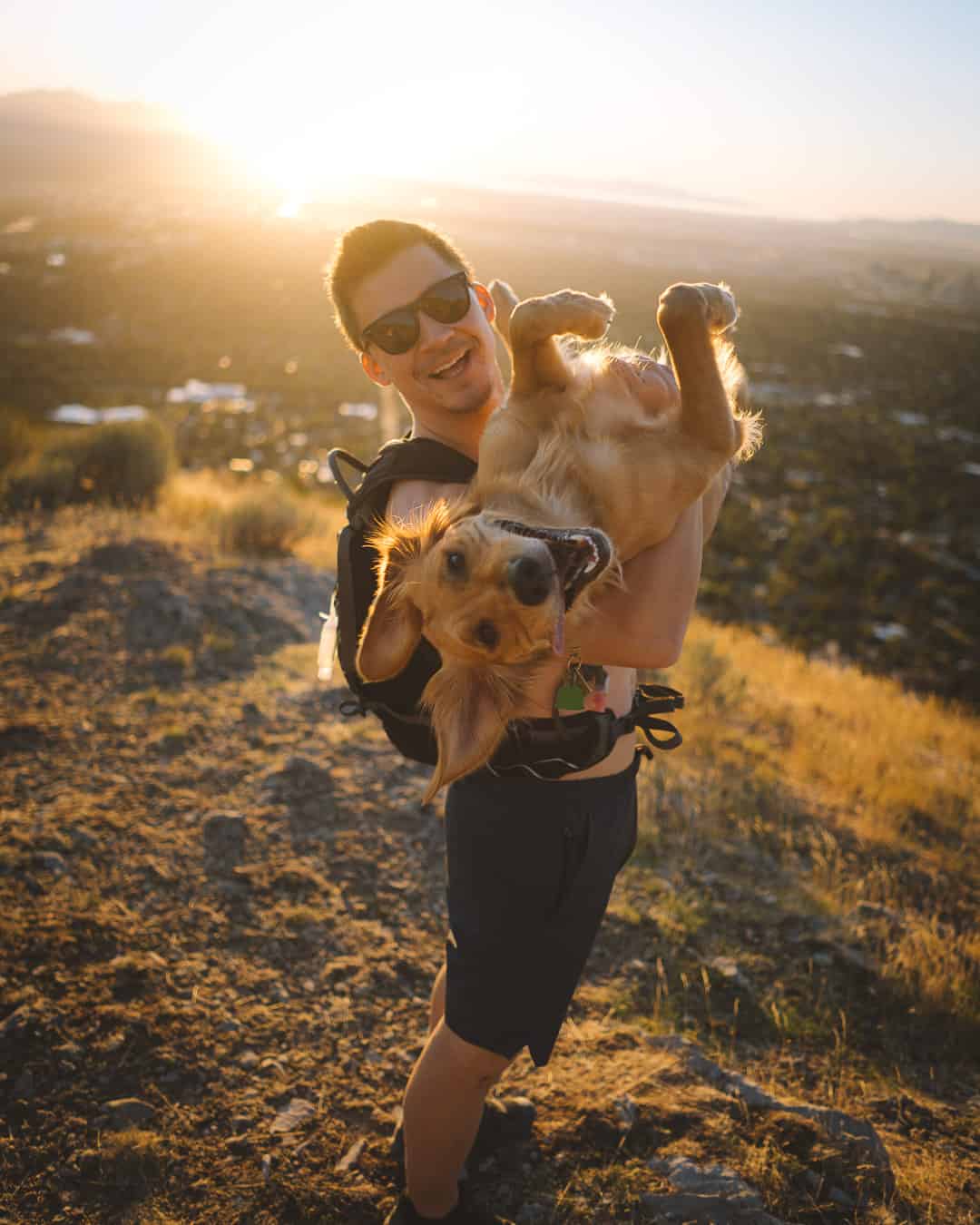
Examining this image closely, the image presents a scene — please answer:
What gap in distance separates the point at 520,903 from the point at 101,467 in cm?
959

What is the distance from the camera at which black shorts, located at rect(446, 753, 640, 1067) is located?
172 centimetres

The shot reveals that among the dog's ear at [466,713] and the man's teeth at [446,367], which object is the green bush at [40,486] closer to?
the man's teeth at [446,367]

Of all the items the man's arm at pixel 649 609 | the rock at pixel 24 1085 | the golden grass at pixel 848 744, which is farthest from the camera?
the golden grass at pixel 848 744

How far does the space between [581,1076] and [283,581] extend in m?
5.14

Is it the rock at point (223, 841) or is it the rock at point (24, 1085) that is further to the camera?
the rock at point (223, 841)

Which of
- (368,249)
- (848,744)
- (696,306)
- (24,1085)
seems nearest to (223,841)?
(24,1085)

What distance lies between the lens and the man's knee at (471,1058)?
1.74 meters

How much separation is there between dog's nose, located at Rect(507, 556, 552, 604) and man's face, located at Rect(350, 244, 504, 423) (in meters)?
0.80

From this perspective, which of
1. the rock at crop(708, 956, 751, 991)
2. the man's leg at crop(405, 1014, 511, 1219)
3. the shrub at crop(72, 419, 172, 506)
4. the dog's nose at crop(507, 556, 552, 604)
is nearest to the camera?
the dog's nose at crop(507, 556, 552, 604)

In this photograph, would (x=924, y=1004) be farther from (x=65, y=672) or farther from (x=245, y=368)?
(x=245, y=368)

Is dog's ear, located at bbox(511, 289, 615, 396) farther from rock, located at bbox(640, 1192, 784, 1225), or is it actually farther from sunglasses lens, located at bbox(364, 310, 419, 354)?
rock, located at bbox(640, 1192, 784, 1225)

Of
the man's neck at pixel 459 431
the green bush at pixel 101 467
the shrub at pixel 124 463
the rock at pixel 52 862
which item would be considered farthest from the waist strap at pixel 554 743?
the shrub at pixel 124 463

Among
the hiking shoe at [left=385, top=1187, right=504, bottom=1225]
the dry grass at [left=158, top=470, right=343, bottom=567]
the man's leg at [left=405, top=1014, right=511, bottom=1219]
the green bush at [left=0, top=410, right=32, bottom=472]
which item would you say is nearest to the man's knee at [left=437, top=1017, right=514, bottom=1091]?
the man's leg at [left=405, top=1014, right=511, bottom=1219]

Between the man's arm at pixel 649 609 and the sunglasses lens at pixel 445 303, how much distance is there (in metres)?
0.89
